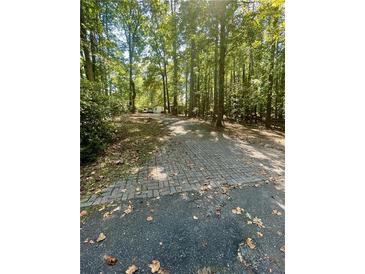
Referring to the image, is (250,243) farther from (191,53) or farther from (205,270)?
(191,53)

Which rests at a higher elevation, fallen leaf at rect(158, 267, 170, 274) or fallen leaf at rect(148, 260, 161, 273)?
fallen leaf at rect(148, 260, 161, 273)

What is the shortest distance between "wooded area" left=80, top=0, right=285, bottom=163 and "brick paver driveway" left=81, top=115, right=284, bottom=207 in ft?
6.83

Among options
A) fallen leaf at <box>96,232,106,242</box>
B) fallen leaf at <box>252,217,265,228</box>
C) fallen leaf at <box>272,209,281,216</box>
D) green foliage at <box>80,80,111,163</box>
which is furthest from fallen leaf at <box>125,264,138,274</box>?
green foliage at <box>80,80,111,163</box>

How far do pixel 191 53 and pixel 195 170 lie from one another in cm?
1109

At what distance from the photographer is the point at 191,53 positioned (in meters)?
13.1

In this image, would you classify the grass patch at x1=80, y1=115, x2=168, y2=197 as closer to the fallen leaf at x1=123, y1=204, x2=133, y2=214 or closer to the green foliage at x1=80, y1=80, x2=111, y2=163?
the green foliage at x1=80, y1=80, x2=111, y2=163

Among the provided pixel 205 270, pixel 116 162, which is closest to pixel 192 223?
pixel 205 270

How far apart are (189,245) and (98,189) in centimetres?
224

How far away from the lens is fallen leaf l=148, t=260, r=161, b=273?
1.85m

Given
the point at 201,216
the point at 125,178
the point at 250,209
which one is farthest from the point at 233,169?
the point at 125,178
